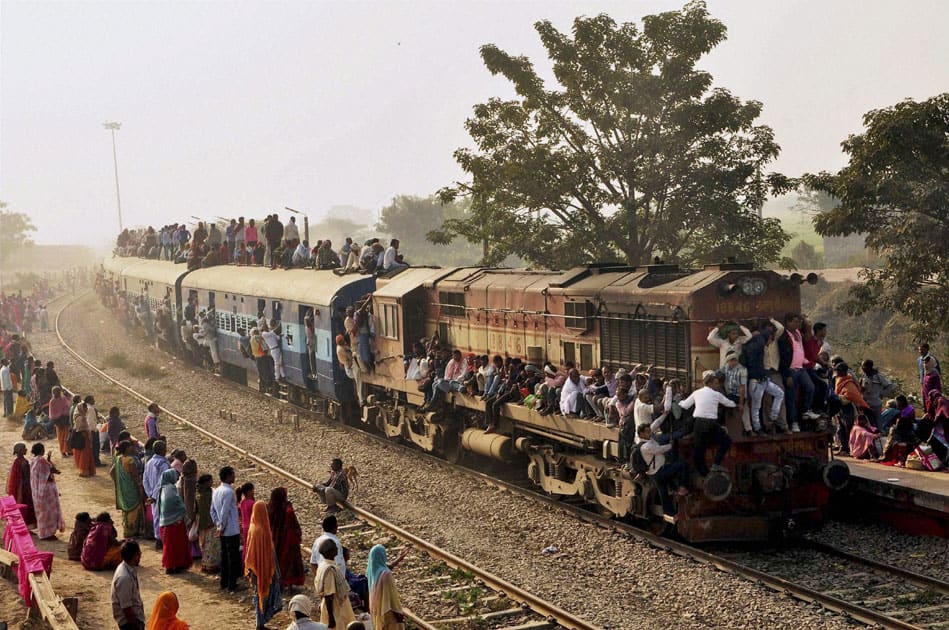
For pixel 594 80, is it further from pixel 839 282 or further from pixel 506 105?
pixel 839 282

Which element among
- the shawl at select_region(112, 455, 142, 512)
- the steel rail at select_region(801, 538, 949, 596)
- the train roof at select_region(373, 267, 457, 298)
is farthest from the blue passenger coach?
the steel rail at select_region(801, 538, 949, 596)

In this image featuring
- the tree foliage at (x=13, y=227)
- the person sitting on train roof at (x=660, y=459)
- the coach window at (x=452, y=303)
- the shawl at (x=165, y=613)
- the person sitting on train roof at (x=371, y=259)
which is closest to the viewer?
the shawl at (x=165, y=613)

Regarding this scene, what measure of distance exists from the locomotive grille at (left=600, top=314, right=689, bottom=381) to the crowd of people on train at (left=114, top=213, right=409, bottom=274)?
787 centimetres

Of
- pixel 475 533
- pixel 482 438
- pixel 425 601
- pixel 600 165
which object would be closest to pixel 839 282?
pixel 600 165

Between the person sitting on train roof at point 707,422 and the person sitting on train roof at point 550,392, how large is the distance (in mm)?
2902

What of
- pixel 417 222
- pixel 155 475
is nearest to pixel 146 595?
pixel 155 475

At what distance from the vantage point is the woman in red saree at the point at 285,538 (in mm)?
11648

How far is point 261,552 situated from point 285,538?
106 cm

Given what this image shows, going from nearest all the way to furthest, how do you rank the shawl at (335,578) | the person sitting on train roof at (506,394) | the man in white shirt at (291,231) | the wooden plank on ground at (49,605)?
the shawl at (335,578) < the wooden plank on ground at (49,605) < the person sitting on train roof at (506,394) < the man in white shirt at (291,231)

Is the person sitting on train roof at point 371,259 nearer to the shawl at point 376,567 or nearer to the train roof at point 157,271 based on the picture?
the train roof at point 157,271

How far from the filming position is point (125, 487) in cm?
1453

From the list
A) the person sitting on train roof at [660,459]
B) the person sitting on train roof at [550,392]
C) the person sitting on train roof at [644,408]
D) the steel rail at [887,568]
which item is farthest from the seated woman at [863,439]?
the person sitting on train roof at [644,408]

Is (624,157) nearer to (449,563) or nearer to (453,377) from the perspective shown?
(453,377)

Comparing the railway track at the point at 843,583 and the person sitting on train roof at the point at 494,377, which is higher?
the person sitting on train roof at the point at 494,377
